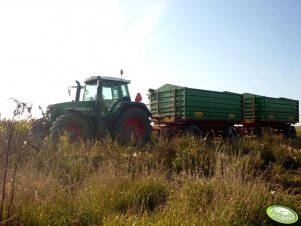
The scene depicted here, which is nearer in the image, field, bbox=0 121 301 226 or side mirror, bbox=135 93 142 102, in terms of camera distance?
field, bbox=0 121 301 226

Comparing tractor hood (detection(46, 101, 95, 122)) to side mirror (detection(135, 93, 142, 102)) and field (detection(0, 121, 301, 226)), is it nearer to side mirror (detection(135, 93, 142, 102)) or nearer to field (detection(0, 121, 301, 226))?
side mirror (detection(135, 93, 142, 102))

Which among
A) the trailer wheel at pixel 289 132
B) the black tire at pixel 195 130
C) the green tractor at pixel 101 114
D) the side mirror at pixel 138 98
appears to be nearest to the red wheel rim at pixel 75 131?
the green tractor at pixel 101 114

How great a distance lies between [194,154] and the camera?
6.50 metres

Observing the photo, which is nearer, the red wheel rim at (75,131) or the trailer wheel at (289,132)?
the red wheel rim at (75,131)

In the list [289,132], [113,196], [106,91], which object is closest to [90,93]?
[106,91]

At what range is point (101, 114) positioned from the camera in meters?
9.34

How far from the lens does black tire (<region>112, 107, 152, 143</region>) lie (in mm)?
9242

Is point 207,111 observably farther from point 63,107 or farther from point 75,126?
point 75,126

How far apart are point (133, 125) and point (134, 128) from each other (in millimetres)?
97

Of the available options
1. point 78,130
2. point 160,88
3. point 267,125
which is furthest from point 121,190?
point 267,125

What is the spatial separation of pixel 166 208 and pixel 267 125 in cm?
1449

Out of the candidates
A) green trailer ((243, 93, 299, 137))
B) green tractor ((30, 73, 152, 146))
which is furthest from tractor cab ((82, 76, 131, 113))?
green trailer ((243, 93, 299, 137))

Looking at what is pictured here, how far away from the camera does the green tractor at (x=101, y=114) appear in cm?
868

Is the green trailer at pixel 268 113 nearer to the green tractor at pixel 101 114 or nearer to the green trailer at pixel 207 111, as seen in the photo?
the green trailer at pixel 207 111
